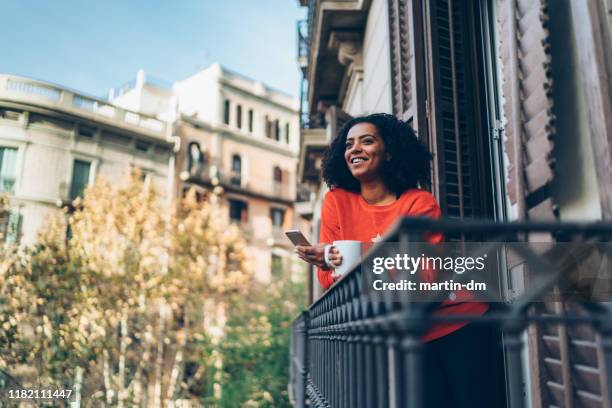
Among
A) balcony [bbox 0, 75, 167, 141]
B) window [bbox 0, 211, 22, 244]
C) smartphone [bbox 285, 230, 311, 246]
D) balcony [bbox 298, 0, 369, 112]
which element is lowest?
smartphone [bbox 285, 230, 311, 246]

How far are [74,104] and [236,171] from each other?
28.3 ft

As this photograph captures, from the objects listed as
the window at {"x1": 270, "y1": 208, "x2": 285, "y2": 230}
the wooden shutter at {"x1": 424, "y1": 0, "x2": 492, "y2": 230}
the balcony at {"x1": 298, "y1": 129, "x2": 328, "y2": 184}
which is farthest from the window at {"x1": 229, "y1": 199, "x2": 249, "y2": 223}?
the wooden shutter at {"x1": 424, "y1": 0, "x2": 492, "y2": 230}

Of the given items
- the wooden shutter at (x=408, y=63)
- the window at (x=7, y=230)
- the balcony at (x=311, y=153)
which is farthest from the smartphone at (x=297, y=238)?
the window at (x=7, y=230)

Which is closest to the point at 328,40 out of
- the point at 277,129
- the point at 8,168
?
the point at 8,168

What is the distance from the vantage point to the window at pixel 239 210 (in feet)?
83.8

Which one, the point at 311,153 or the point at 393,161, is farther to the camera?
the point at 311,153

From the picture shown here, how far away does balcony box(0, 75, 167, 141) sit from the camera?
1770 cm

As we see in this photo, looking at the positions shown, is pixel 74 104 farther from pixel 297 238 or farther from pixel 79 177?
pixel 297 238

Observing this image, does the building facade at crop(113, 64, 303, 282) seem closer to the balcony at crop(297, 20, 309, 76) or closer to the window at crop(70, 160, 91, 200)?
the window at crop(70, 160, 91, 200)

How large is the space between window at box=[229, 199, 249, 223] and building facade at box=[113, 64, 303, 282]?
5cm

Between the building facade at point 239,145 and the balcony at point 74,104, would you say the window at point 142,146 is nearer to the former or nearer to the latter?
the balcony at point 74,104

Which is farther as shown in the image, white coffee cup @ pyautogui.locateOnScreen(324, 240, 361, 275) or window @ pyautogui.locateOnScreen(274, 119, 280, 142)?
window @ pyautogui.locateOnScreen(274, 119, 280, 142)

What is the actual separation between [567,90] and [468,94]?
1603 mm

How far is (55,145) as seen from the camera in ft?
61.7
